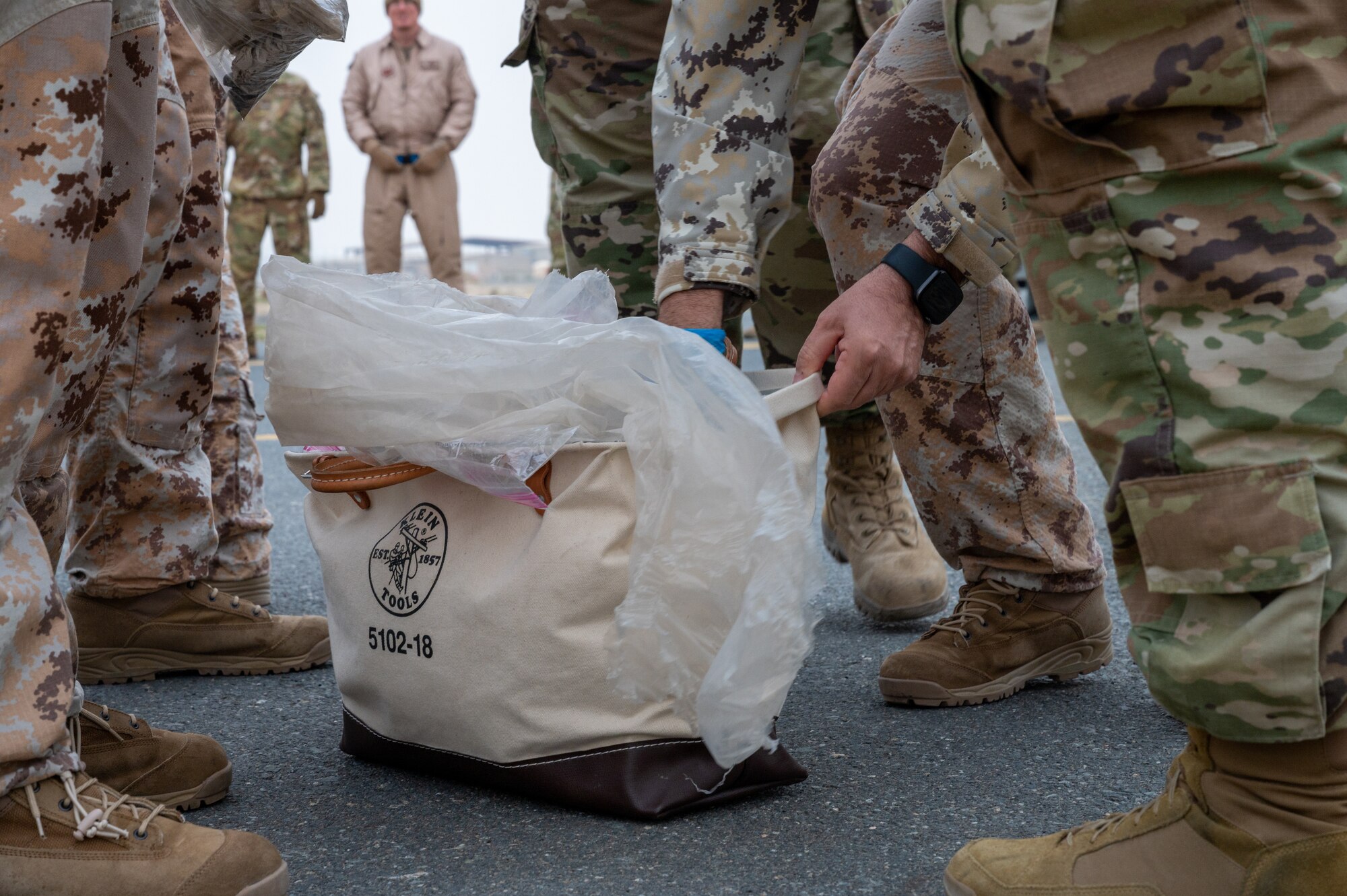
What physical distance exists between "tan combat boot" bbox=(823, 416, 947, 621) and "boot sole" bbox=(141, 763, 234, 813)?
1.19m

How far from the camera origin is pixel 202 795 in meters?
1.46

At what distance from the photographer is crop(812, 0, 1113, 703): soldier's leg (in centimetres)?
172

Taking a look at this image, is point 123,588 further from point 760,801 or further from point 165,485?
point 760,801

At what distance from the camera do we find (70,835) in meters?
1.11

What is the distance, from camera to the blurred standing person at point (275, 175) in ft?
28.8

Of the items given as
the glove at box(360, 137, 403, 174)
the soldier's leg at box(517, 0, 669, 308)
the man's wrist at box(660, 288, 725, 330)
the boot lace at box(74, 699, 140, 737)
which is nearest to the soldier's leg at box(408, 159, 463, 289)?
the glove at box(360, 137, 403, 174)

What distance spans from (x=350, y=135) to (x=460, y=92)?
76 cm

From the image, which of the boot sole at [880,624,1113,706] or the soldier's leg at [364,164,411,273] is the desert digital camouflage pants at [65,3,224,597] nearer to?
the boot sole at [880,624,1113,706]

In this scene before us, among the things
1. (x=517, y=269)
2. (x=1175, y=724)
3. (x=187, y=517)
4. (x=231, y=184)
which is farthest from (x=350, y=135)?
(x=517, y=269)

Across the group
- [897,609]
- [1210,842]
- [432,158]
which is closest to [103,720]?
[1210,842]

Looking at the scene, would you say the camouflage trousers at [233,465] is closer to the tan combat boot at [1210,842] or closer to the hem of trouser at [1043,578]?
the hem of trouser at [1043,578]

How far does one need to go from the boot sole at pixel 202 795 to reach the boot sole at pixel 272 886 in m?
0.29

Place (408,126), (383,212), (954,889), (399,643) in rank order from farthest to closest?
(383,212)
(408,126)
(399,643)
(954,889)

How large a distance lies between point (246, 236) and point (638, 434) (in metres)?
8.35
